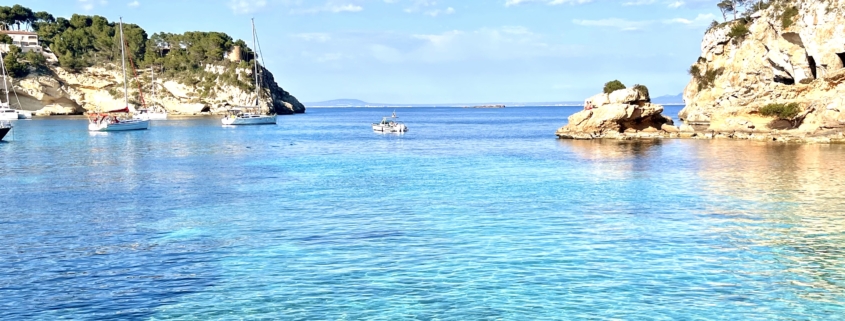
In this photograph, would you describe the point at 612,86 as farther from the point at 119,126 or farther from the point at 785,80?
the point at 119,126

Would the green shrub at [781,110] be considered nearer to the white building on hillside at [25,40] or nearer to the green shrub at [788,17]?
the green shrub at [788,17]

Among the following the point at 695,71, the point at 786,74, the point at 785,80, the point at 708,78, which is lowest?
the point at 785,80

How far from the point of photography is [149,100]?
164125mm

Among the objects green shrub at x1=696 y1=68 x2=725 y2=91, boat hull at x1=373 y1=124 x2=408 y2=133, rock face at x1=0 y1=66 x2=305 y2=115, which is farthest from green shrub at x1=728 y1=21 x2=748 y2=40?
rock face at x1=0 y1=66 x2=305 y2=115

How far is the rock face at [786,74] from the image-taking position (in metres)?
56.0

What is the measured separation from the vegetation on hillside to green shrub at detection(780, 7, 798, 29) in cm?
11504

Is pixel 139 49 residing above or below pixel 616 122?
above

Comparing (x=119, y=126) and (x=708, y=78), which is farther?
(x=708, y=78)

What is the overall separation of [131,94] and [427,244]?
156837 millimetres

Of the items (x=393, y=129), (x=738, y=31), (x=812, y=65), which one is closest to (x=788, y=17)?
(x=812, y=65)

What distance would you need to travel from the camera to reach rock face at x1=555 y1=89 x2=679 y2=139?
214 ft

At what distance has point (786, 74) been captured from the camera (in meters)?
70.9

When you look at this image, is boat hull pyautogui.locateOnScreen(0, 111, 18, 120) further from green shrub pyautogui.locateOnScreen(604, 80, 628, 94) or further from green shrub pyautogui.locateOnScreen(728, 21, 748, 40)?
green shrub pyautogui.locateOnScreen(728, 21, 748, 40)

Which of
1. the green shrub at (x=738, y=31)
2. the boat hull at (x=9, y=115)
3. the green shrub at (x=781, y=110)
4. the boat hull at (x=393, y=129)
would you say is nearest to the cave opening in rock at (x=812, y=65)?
the green shrub at (x=781, y=110)
